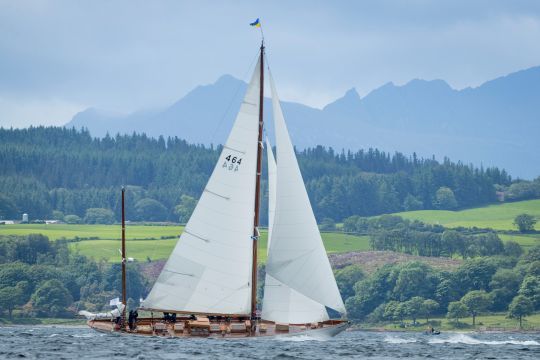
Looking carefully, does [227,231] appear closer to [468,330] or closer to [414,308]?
[468,330]

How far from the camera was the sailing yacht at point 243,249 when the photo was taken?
7431 centimetres

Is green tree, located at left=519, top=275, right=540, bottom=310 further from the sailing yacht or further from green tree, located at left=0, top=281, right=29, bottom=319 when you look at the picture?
the sailing yacht

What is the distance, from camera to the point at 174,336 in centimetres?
7706

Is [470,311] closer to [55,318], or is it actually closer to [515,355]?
[55,318]

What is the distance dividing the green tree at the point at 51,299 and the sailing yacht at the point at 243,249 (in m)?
115

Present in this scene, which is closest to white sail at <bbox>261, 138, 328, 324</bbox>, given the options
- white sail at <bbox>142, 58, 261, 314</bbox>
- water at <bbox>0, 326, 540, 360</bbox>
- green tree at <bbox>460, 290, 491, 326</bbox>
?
white sail at <bbox>142, 58, 261, 314</bbox>

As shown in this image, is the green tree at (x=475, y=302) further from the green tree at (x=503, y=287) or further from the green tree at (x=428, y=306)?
the green tree at (x=503, y=287)

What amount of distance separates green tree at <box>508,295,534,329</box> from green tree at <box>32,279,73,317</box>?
218 ft

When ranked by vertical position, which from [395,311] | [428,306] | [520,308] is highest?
[428,306]

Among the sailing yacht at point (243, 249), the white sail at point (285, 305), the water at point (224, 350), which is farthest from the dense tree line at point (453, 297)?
the sailing yacht at point (243, 249)

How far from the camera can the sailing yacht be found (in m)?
74.3

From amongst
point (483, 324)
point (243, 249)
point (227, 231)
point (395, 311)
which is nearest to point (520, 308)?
point (483, 324)

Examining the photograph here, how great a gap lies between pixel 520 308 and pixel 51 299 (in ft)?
228

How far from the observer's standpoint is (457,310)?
183 meters
